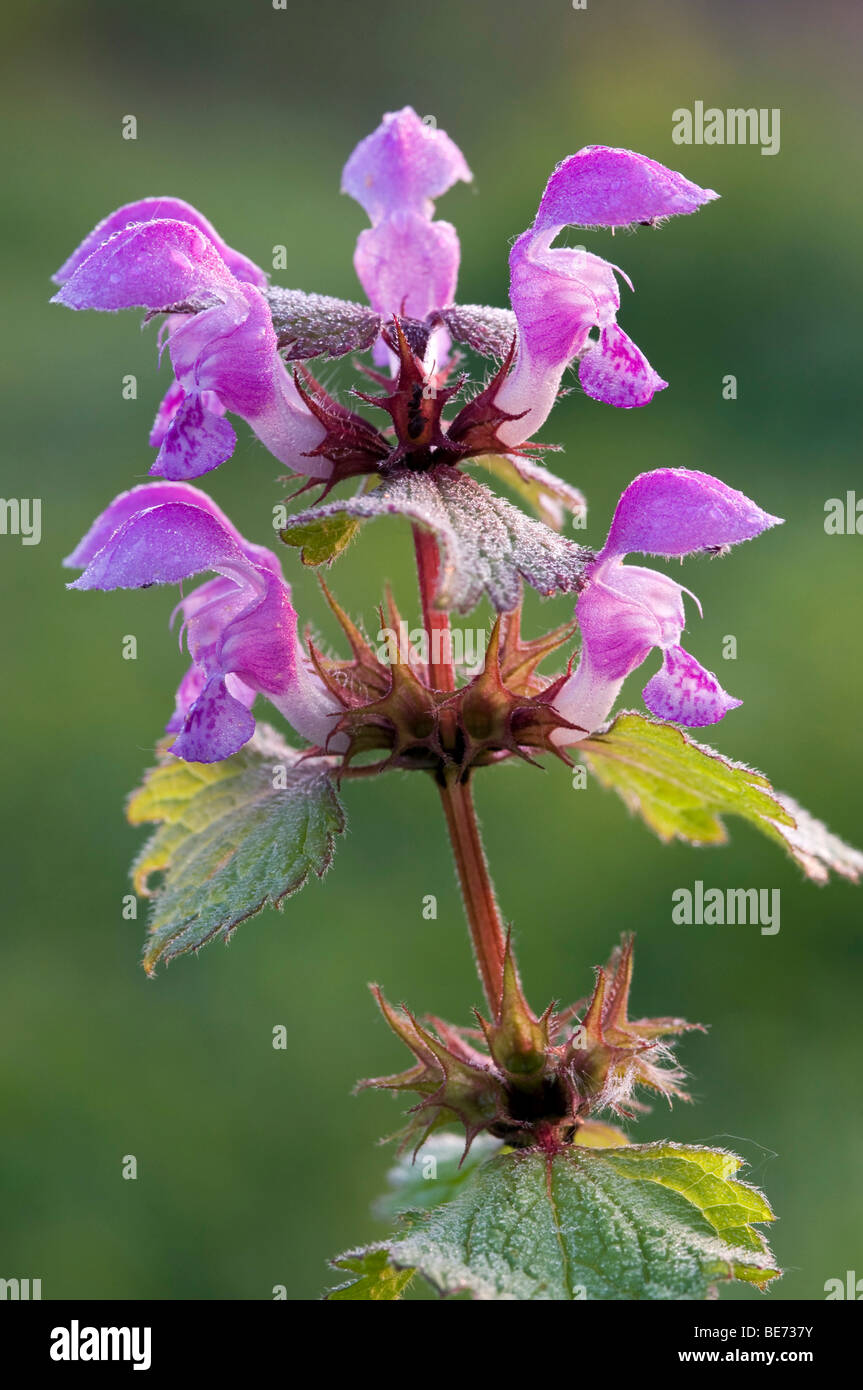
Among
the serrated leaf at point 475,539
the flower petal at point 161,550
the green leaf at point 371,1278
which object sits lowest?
the green leaf at point 371,1278

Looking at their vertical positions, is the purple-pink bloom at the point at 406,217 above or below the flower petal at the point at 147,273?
above

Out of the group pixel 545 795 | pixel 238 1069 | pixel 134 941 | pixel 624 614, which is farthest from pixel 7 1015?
pixel 624 614

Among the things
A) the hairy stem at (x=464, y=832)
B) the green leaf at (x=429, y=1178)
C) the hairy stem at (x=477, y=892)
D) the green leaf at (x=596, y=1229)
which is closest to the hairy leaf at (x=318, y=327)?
the hairy stem at (x=464, y=832)

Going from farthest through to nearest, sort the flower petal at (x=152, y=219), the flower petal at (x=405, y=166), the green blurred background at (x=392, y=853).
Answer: the green blurred background at (x=392, y=853) < the flower petal at (x=405, y=166) < the flower petal at (x=152, y=219)

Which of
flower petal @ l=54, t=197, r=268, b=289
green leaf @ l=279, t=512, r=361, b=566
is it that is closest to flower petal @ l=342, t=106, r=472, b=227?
flower petal @ l=54, t=197, r=268, b=289

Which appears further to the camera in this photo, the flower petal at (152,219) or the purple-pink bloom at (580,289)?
A: the flower petal at (152,219)

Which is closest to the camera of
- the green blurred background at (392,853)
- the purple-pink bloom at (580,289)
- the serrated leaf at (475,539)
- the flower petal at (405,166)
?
the serrated leaf at (475,539)

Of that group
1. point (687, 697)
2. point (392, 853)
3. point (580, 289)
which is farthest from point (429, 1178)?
point (392, 853)

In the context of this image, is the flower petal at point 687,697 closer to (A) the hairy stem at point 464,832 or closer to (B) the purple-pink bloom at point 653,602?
(B) the purple-pink bloom at point 653,602
